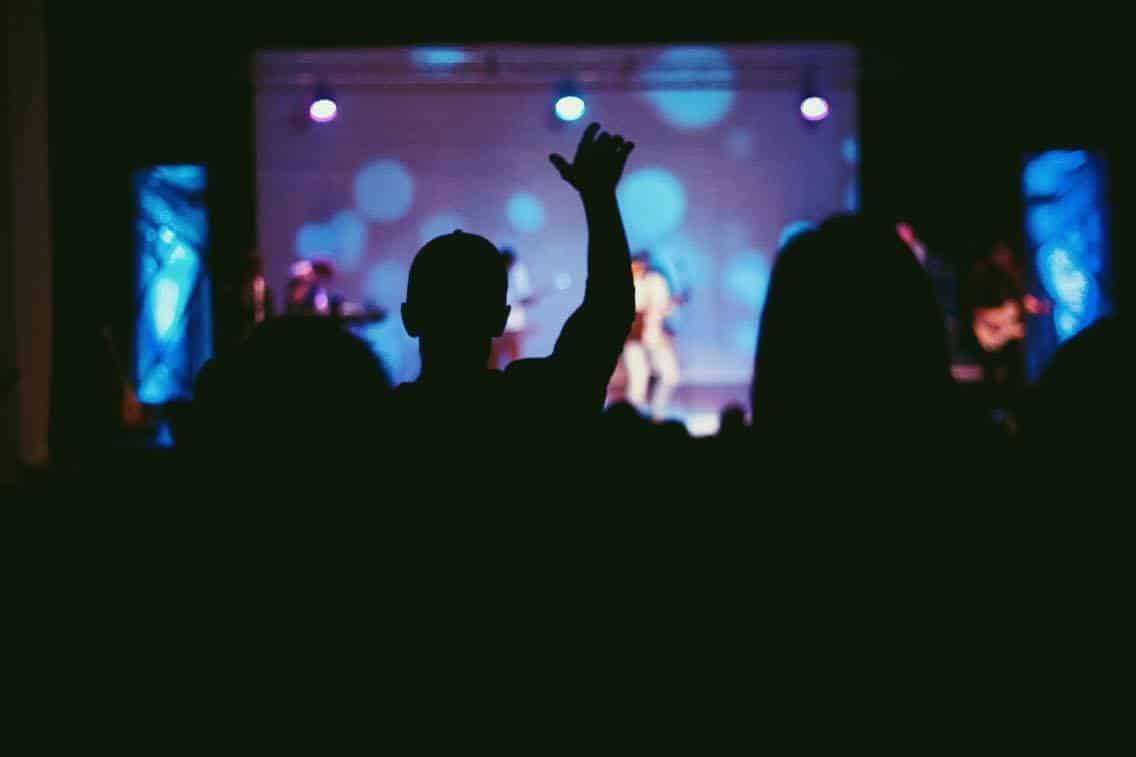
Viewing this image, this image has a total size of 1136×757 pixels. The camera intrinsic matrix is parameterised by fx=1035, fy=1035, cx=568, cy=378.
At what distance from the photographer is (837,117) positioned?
8.91 m

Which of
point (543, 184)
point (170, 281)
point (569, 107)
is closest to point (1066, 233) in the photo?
point (543, 184)

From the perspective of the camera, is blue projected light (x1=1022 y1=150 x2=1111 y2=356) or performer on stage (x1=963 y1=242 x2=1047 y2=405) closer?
performer on stage (x1=963 y1=242 x2=1047 y2=405)

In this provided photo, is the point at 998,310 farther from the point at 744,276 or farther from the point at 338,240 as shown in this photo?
the point at 338,240

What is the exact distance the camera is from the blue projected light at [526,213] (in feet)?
30.0

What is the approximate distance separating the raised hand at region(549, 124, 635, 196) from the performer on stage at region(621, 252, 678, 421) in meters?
6.49

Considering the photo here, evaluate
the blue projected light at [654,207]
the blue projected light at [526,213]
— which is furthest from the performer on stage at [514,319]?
the blue projected light at [654,207]

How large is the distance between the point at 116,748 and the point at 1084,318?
28.3 ft

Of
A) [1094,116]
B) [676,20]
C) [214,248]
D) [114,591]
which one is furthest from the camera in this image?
[214,248]

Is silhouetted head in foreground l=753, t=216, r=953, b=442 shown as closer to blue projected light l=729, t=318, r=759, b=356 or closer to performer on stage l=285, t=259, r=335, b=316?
performer on stage l=285, t=259, r=335, b=316

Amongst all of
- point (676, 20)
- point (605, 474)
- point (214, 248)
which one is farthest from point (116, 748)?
point (214, 248)

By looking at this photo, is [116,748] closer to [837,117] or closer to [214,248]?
[214,248]

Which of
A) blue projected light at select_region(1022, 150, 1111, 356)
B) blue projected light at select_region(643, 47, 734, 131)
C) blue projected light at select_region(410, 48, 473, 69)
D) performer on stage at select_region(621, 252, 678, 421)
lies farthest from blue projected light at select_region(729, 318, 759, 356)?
blue projected light at select_region(410, 48, 473, 69)

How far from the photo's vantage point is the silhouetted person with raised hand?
3.47 feet

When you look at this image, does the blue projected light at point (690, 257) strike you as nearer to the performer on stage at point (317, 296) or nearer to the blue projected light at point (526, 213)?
the blue projected light at point (526, 213)
